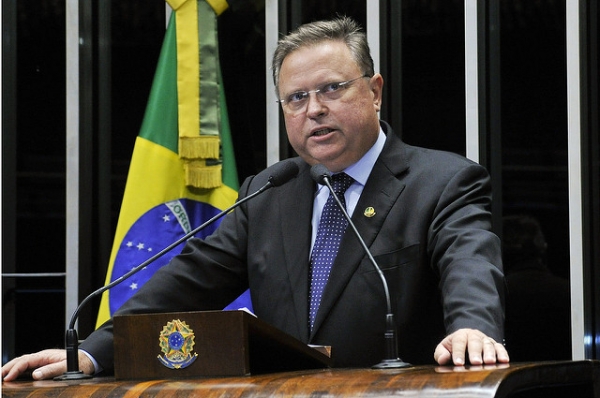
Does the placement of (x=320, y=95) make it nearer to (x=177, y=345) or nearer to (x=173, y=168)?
(x=177, y=345)

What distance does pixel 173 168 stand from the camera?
3848mm

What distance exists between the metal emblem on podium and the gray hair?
3.87 feet

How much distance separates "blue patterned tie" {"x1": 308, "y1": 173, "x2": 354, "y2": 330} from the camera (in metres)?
2.47

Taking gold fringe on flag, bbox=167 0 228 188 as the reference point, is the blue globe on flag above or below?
below

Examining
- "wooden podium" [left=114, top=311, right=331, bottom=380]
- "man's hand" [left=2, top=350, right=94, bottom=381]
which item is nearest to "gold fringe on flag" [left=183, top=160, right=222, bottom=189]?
"man's hand" [left=2, top=350, right=94, bottom=381]

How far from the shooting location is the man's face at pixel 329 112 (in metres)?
2.64

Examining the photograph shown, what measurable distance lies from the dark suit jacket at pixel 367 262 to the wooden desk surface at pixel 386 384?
53 cm

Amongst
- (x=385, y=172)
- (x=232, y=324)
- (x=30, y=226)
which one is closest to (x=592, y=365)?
(x=232, y=324)

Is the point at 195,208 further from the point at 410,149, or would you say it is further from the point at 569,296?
the point at 569,296

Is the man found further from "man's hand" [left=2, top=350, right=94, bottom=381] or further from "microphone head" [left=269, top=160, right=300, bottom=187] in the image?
"microphone head" [left=269, top=160, right=300, bottom=187]

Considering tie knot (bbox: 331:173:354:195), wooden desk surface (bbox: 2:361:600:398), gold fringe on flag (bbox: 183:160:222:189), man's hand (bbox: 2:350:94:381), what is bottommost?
man's hand (bbox: 2:350:94:381)

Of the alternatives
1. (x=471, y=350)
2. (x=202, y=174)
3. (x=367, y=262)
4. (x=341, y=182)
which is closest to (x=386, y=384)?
(x=471, y=350)

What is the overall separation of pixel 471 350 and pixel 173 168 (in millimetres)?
2323

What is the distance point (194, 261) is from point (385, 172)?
58 cm
